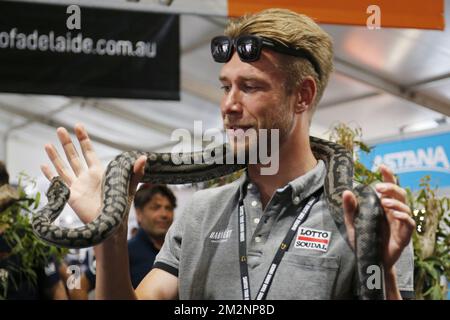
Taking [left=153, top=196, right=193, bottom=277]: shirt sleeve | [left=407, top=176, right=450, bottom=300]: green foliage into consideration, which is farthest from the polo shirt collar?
[left=407, top=176, right=450, bottom=300]: green foliage

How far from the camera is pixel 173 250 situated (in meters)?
1.41

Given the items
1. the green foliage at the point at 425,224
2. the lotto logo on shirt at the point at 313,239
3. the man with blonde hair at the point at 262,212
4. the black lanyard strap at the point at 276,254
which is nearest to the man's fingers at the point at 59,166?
the man with blonde hair at the point at 262,212

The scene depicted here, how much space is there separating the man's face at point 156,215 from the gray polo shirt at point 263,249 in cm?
20

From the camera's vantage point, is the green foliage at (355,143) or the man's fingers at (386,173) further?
the green foliage at (355,143)

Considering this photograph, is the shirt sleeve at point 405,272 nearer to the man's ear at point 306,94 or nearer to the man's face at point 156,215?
the man's ear at point 306,94

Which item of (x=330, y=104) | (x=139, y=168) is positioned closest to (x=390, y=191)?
(x=139, y=168)

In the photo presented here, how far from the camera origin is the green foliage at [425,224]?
5.82 feet

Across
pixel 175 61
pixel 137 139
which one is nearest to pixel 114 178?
pixel 137 139

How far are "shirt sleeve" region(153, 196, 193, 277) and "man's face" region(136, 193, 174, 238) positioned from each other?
21 cm

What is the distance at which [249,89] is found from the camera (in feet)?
4.40

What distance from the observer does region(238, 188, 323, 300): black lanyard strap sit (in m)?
1.29

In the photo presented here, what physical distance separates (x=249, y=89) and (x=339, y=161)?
249mm

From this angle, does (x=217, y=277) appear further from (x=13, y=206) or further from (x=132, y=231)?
(x=13, y=206)

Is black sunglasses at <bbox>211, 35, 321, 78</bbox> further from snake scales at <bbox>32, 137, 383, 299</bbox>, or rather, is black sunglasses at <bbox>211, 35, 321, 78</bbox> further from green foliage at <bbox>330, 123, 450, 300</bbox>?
green foliage at <bbox>330, 123, 450, 300</bbox>
